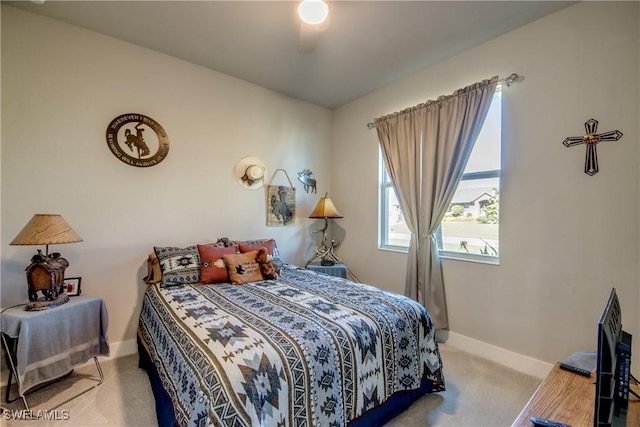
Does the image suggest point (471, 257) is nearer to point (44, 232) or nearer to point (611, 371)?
point (611, 371)

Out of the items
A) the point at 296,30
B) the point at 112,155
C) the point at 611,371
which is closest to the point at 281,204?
the point at 112,155

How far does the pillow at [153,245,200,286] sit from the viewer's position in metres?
2.34

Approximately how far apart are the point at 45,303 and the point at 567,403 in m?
2.90

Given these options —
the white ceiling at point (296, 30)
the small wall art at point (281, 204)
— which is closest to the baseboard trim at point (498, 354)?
the small wall art at point (281, 204)

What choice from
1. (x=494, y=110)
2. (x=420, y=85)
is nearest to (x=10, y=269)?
(x=420, y=85)

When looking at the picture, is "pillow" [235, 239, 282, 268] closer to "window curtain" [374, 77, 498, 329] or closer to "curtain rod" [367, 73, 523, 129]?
"window curtain" [374, 77, 498, 329]

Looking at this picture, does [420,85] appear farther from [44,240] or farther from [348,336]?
[44,240]

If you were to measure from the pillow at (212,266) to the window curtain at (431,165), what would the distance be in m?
1.87

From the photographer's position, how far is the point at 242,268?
2.48 metres

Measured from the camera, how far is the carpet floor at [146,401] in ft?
5.62

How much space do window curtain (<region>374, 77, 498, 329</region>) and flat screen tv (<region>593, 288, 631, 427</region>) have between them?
181cm

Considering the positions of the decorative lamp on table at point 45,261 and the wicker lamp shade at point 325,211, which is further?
the wicker lamp shade at point 325,211

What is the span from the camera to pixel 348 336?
1.49 meters

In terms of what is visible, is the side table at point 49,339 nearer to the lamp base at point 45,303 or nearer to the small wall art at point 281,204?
the lamp base at point 45,303
